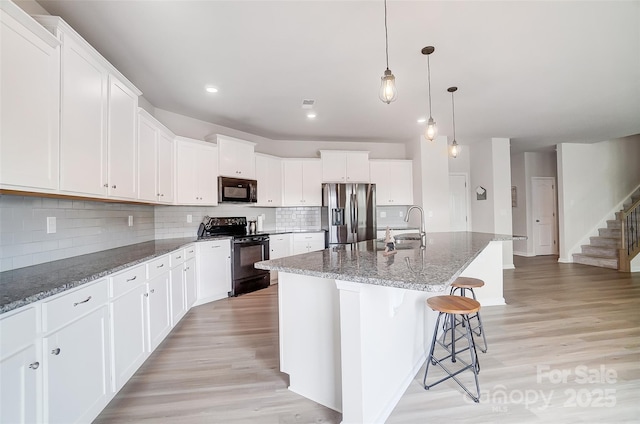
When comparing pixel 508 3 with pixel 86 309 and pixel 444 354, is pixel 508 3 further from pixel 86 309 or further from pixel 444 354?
pixel 86 309

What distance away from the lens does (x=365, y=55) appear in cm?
246

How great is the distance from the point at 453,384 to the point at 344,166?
12.8 feet

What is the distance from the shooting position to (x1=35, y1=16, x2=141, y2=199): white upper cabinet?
1589 mm

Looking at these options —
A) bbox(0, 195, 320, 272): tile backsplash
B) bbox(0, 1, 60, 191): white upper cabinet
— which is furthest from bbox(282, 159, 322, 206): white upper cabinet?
bbox(0, 1, 60, 191): white upper cabinet

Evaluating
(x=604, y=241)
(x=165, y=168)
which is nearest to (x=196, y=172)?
(x=165, y=168)

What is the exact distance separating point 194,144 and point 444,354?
3.86 metres

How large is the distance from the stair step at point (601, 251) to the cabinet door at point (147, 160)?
8.26 metres

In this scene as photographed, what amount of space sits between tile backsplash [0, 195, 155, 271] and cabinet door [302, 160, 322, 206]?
9.42 feet

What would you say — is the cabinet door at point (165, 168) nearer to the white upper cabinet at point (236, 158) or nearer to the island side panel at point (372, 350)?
the white upper cabinet at point (236, 158)

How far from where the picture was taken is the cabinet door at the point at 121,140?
6.79ft

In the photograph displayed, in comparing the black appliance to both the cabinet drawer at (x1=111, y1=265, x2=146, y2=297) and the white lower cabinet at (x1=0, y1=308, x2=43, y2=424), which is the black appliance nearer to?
the cabinet drawer at (x1=111, y1=265, x2=146, y2=297)

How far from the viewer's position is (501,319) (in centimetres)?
288

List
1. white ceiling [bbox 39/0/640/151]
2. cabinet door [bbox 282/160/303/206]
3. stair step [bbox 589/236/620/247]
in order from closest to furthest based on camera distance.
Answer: white ceiling [bbox 39/0/640/151] < cabinet door [bbox 282/160/303/206] < stair step [bbox 589/236/620/247]

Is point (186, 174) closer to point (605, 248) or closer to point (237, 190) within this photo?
point (237, 190)
